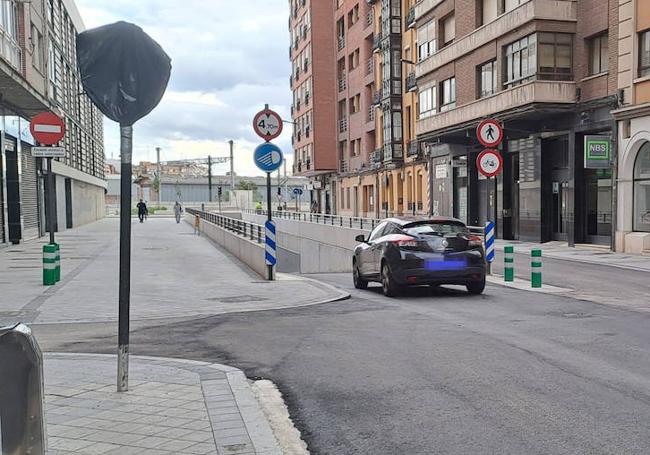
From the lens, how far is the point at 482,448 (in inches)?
163

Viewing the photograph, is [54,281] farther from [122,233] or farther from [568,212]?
[568,212]

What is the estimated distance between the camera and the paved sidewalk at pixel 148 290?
410 inches

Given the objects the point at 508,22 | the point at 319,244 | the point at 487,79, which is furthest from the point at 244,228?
the point at 319,244

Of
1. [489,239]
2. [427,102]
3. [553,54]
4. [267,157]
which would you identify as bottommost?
[489,239]

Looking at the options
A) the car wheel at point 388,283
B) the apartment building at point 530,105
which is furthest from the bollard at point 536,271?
the apartment building at point 530,105

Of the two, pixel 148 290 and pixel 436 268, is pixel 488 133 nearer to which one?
pixel 436 268

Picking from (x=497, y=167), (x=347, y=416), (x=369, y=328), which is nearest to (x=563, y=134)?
(x=497, y=167)

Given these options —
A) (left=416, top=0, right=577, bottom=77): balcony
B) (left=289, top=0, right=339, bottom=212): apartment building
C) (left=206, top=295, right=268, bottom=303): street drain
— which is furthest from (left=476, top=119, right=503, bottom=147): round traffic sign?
(left=289, top=0, right=339, bottom=212): apartment building

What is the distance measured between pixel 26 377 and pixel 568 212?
2625 centimetres

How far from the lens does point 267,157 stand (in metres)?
14.2

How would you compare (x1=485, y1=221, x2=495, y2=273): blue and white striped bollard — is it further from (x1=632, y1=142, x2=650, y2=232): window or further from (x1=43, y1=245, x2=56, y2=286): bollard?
(x1=43, y1=245, x2=56, y2=286): bollard

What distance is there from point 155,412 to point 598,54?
81.9 ft

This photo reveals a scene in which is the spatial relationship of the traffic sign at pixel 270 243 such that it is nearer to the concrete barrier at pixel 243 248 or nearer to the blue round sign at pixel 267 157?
the concrete barrier at pixel 243 248

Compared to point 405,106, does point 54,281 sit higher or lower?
lower
